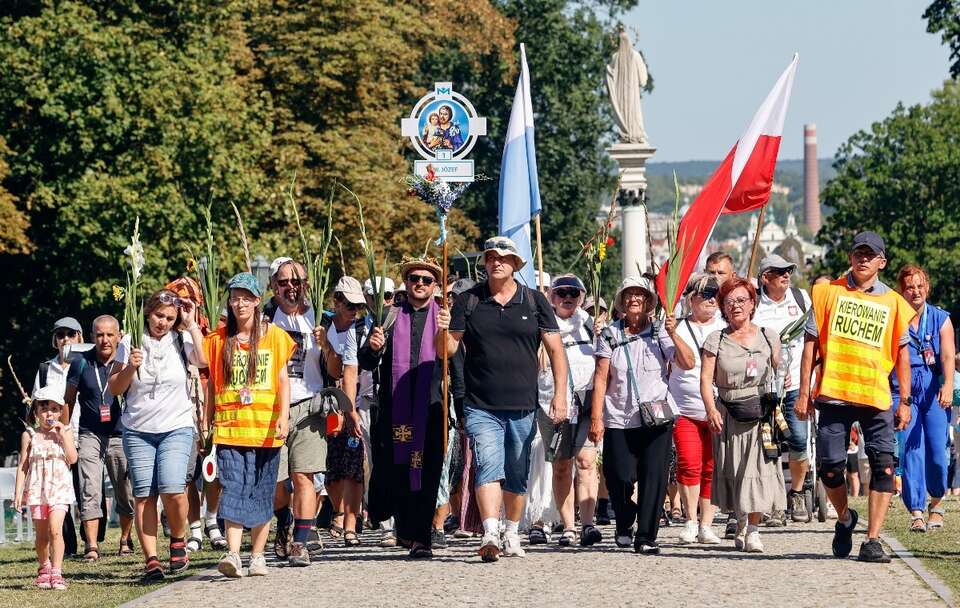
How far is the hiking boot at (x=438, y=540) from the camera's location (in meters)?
13.1

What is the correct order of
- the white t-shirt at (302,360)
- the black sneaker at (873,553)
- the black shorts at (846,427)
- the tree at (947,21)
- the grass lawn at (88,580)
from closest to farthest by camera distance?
the grass lawn at (88,580) < the black sneaker at (873,553) < the black shorts at (846,427) < the white t-shirt at (302,360) < the tree at (947,21)

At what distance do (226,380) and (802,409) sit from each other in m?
3.31

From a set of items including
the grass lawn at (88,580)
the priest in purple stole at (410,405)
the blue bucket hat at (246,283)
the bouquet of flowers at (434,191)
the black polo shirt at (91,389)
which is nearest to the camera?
the grass lawn at (88,580)

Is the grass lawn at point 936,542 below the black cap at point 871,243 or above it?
below

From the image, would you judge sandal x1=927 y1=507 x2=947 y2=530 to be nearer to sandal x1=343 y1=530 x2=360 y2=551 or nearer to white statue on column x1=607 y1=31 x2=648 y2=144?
sandal x1=343 y1=530 x2=360 y2=551

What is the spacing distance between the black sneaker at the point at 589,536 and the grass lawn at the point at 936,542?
192cm

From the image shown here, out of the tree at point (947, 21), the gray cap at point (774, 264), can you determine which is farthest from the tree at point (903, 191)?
the gray cap at point (774, 264)

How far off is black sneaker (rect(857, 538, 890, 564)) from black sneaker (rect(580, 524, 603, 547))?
2.09 metres

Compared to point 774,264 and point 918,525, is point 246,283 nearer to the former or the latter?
point 774,264

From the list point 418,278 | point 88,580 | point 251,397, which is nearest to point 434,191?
point 418,278

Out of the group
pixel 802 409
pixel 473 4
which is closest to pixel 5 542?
pixel 802 409

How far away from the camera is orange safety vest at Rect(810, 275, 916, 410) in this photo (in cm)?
1146

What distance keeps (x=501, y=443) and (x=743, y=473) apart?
1.51m

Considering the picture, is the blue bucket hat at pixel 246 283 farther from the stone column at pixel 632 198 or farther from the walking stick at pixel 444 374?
the stone column at pixel 632 198
